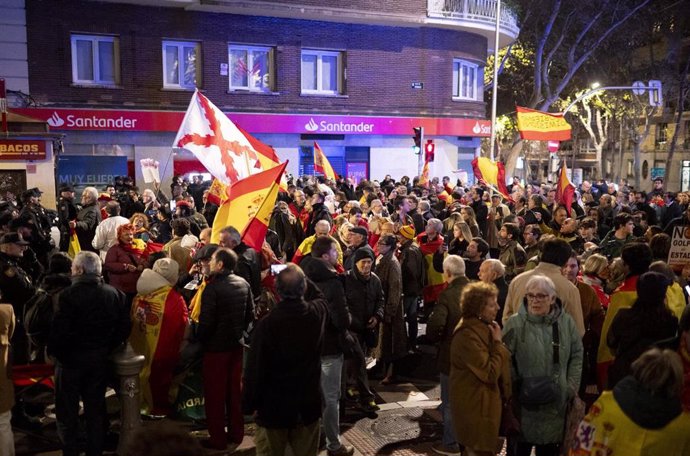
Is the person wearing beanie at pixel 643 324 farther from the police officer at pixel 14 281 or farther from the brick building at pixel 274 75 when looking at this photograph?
the brick building at pixel 274 75

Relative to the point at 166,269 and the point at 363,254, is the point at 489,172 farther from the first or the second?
the point at 166,269

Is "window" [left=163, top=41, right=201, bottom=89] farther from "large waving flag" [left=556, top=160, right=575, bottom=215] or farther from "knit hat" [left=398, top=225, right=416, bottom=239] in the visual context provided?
"knit hat" [left=398, top=225, right=416, bottom=239]

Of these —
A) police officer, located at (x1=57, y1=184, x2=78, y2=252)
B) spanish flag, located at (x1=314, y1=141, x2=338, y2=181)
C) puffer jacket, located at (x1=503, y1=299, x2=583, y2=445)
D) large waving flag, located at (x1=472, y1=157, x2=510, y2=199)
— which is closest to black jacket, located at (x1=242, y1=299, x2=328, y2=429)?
puffer jacket, located at (x1=503, y1=299, x2=583, y2=445)

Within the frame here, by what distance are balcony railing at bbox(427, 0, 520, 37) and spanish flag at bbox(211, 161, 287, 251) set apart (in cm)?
2130

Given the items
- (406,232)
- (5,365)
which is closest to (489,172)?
(406,232)

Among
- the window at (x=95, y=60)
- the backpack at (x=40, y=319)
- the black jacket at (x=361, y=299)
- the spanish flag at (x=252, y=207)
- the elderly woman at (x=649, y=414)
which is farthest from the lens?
the window at (x=95, y=60)

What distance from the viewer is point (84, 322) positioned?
5293 millimetres

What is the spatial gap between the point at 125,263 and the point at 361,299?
9.18ft

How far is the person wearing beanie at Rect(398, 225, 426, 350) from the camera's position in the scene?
8.75 m

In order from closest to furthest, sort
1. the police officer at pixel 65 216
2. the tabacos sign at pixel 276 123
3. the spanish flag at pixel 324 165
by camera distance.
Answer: the police officer at pixel 65 216
the spanish flag at pixel 324 165
the tabacos sign at pixel 276 123

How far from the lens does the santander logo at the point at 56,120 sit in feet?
72.0

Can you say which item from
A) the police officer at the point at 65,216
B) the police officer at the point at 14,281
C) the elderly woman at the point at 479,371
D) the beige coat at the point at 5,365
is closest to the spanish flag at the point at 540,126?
the police officer at the point at 65,216

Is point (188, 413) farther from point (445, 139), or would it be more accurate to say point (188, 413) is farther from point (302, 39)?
point (445, 139)

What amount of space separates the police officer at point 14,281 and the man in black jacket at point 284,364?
3.07 meters
